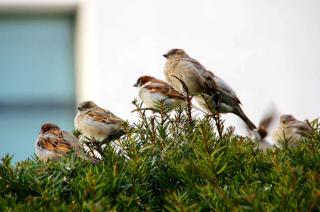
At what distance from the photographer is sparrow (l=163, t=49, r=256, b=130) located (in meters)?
5.72

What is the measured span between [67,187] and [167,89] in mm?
3455

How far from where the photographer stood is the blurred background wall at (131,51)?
28.8 feet

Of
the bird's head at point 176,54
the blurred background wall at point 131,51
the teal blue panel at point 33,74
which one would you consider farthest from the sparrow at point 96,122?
the teal blue panel at point 33,74


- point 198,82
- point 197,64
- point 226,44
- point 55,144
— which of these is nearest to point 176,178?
point 55,144

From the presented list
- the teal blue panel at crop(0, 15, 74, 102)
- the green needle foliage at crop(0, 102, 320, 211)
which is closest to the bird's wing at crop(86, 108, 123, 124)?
the green needle foliage at crop(0, 102, 320, 211)

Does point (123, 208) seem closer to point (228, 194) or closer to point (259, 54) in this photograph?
point (228, 194)

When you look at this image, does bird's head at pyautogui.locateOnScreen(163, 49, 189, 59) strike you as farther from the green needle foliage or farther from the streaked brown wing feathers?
the green needle foliage

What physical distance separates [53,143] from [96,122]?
4.51 ft

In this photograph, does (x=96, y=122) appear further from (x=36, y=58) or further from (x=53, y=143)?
(x=36, y=58)

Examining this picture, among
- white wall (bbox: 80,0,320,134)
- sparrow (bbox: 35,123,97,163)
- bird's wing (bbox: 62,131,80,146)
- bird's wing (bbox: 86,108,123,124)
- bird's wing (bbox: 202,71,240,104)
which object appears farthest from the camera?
white wall (bbox: 80,0,320,134)

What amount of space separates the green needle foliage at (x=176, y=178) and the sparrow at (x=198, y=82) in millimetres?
1510

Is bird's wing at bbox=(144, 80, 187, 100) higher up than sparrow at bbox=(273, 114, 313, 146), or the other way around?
bird's wing at bbox=(144, 80, 187, 100)

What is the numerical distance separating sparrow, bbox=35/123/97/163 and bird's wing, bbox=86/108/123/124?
75cm

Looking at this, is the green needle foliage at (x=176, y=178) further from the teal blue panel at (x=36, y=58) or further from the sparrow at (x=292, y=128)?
the teal blue panel at (x=36, y=58)
